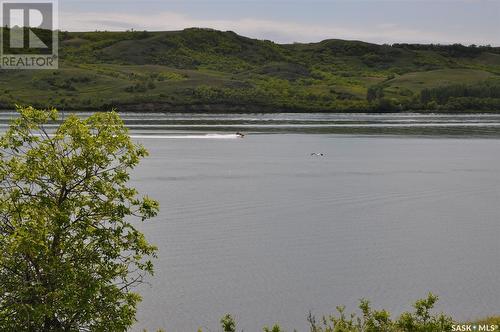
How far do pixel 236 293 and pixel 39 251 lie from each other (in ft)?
46.5

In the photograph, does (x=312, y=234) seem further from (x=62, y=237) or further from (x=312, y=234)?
(x=62, y=237)

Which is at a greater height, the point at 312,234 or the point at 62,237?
the point at 62,237

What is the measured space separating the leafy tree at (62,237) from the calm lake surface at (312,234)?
8.10 m

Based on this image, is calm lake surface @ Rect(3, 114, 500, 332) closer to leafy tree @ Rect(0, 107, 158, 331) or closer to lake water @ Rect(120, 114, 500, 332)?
lake water @ Rect(120, 114, 500, 332)

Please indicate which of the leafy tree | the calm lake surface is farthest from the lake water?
the leafy tree

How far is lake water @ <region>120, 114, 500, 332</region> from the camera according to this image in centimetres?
3150

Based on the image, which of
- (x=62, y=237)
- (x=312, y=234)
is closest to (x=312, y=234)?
(x=312, y=234)

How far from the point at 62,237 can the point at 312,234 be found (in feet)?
88.9

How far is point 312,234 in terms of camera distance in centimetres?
4566

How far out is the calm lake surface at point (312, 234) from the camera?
31484 millimetres

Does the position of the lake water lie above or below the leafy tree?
below

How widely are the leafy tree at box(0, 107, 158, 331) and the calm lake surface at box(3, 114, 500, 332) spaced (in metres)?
8.10

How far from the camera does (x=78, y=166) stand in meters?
20.2

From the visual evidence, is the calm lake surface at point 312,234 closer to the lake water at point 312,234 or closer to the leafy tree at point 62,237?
the lake water at point 312,234
